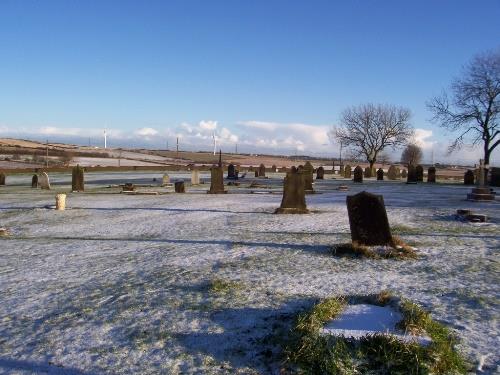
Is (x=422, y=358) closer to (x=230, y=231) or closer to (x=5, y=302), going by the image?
(x=5, y=302)

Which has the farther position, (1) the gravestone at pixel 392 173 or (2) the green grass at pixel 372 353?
(1) the gravestone at pixel 392 173

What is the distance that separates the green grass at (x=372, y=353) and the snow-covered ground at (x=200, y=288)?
19 centimetres

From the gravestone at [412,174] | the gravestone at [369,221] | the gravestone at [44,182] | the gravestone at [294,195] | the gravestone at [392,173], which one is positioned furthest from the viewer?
the gravestone at [392,173]

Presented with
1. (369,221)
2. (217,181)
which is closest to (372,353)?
(369,221)

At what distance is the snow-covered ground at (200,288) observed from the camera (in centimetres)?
407

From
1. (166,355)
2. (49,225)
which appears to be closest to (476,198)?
(49,225)

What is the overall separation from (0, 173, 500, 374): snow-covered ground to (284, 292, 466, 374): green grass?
19 centimetres

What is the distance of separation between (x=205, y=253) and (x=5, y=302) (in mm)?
3144

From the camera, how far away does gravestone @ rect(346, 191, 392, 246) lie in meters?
7.87

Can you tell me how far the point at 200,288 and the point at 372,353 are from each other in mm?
2509

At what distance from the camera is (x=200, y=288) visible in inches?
226

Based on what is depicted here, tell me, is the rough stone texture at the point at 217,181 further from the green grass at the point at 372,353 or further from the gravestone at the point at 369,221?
the green grass at the point at 372,353

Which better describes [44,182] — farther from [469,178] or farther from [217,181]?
[469,178]

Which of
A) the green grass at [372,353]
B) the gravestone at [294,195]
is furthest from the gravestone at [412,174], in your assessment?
the green grass at [372,353]
